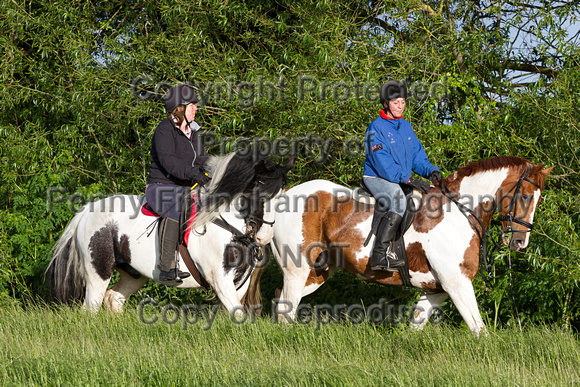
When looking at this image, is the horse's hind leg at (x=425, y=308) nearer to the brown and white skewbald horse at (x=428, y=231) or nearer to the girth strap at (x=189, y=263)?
the brown and white skewbald horse at (x=428, y=231)

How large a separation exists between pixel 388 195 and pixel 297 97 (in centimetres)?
232

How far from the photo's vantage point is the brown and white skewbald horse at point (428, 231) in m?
5.53

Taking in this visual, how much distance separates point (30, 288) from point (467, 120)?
6.89 metres

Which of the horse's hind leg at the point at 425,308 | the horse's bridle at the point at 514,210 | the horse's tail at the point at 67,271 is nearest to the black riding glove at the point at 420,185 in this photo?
the horse's bridle at the point at 514,210

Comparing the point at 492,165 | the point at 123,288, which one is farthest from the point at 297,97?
the point at 123,288

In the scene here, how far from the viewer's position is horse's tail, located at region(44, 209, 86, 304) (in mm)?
6664

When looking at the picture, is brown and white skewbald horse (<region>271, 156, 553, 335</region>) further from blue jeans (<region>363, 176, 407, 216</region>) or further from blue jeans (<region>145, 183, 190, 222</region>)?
blue jeans (<region>145, 183, 190, 222</region>)

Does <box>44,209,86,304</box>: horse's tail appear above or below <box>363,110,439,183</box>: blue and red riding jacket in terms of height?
below

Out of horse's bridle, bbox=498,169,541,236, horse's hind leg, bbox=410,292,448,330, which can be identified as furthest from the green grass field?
horse's bridle, bbox=498,169,541,236

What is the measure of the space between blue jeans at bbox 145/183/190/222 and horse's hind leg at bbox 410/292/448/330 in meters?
2.70

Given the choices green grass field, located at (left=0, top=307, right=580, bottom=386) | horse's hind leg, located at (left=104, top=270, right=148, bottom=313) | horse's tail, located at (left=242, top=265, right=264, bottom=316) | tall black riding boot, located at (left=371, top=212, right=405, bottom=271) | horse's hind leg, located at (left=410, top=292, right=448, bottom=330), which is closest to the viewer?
green grass field, located at (left=0, top=307, right=580, bottom=386)

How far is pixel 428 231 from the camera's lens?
5.73 m

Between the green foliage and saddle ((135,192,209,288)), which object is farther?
the green foliage

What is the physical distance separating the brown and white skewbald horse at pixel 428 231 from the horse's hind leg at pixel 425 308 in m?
0.01
